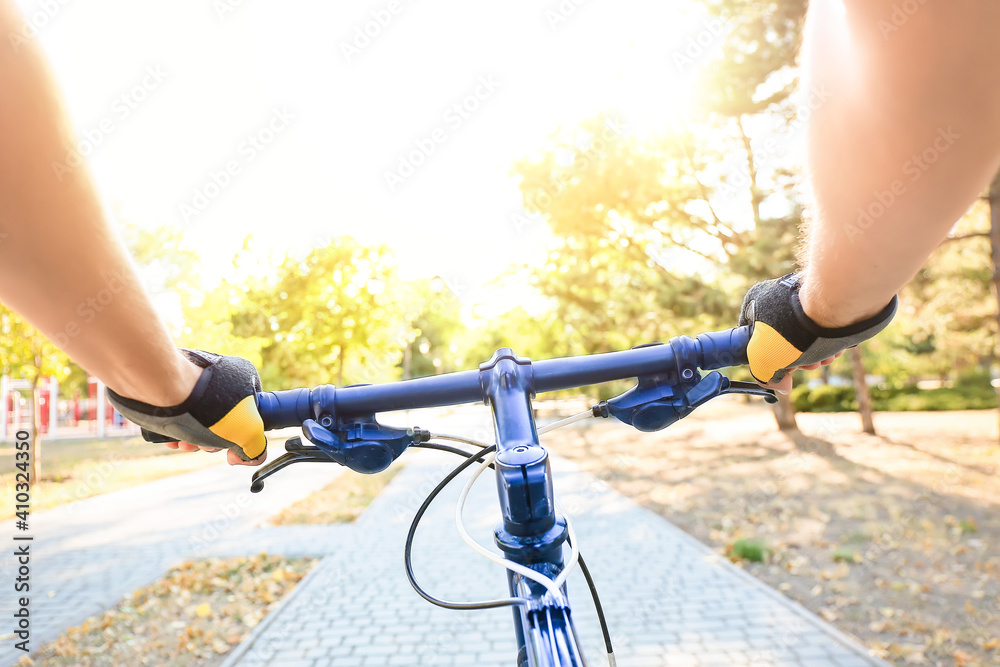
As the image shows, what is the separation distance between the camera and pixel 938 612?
189 inches

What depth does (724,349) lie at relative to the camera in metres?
1.19

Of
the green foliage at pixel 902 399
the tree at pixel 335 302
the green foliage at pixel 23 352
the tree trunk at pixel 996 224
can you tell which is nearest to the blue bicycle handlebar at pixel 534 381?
the tree trunk at pixel 996 224

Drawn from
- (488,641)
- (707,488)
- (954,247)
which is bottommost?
(707,488)

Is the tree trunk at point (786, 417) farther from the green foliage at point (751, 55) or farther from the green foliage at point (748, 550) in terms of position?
the green foliage at point (748, 550)

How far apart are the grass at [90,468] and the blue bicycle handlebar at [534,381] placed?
989 cm

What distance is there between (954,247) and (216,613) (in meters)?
16.4

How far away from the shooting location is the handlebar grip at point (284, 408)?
1.23m

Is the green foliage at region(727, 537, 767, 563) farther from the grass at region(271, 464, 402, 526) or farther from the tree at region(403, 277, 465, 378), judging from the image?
the tree at region(403, 277, 465, 378)

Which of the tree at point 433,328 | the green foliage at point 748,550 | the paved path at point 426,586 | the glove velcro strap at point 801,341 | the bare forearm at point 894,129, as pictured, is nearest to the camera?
the bare forearm at point 894,129

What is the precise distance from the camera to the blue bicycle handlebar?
3.93 feet

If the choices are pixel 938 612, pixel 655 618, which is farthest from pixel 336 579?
pixel 938 612

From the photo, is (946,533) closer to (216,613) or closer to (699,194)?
(216,613)

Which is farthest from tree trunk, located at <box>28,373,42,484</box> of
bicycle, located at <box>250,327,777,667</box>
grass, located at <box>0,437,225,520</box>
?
bicycle, located at <box>250,327,777,667</box>

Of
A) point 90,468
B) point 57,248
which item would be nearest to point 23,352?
point 90,468
